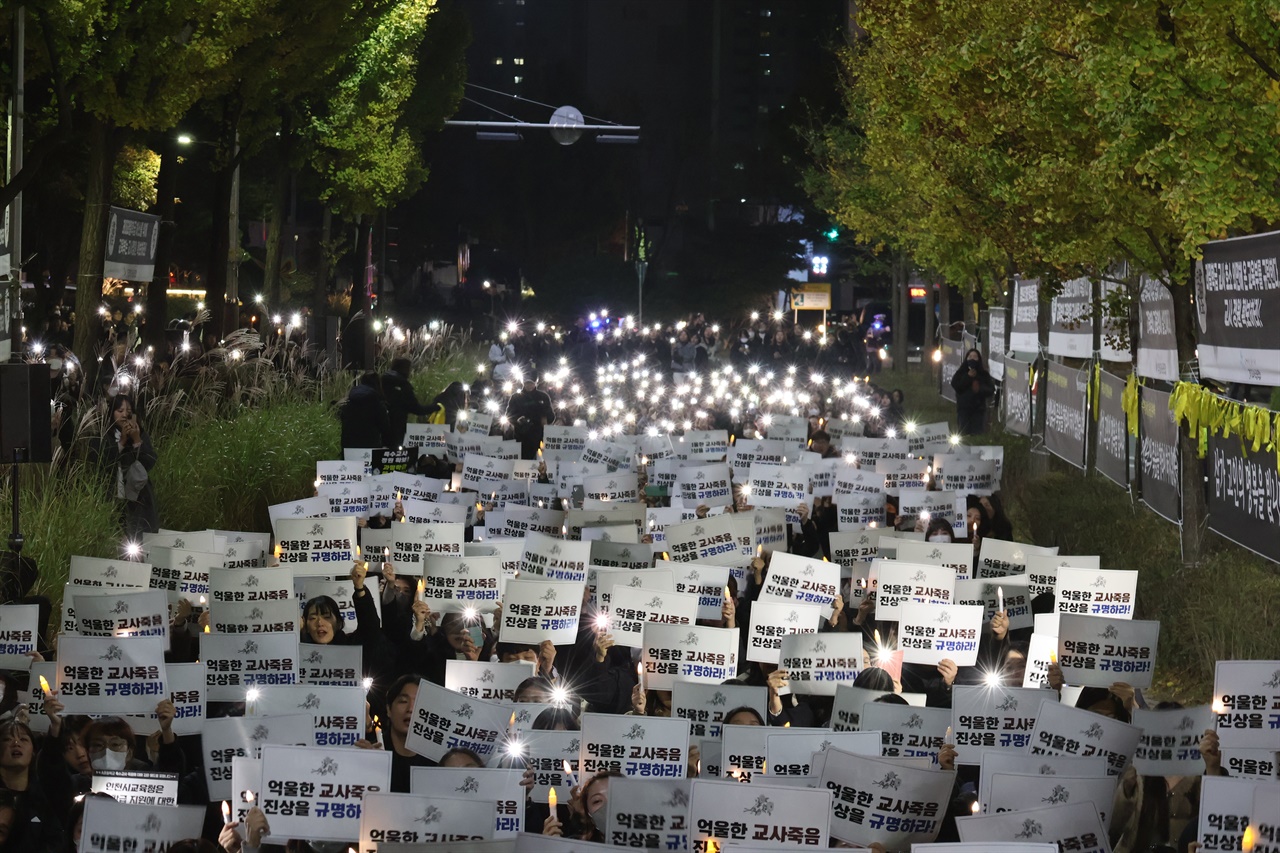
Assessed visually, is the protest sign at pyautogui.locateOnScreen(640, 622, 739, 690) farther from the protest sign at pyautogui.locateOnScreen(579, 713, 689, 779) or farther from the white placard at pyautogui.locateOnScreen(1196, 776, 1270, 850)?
the white placard at pyautogui.locateOnScreen(1196, 776, 1270, 850)

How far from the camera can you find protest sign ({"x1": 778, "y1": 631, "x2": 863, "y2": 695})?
10.5m

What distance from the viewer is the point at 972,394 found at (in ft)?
96.4

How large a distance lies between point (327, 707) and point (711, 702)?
6.48 feet

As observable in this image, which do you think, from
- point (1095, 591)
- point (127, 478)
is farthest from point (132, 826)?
point (127, 478)

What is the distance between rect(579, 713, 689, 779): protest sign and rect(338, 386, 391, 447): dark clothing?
13474 mm

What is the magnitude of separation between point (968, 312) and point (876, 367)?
28.3 feet

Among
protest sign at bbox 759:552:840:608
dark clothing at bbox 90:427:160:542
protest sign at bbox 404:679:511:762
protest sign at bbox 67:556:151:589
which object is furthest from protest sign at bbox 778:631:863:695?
dark clothing at bbox 90:427:160:542

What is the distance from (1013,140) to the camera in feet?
61.4

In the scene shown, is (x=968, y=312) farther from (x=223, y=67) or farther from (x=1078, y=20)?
(x=1078, y=20)

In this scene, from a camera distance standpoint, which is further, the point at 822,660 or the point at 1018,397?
the point at 1018,397

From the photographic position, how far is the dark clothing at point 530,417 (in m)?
23.9

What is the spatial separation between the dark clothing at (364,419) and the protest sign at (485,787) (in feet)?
46.6

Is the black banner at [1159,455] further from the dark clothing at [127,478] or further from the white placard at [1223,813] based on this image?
the dark clothing at [127,478]

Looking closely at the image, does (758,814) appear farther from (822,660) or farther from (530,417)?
(530,417)
